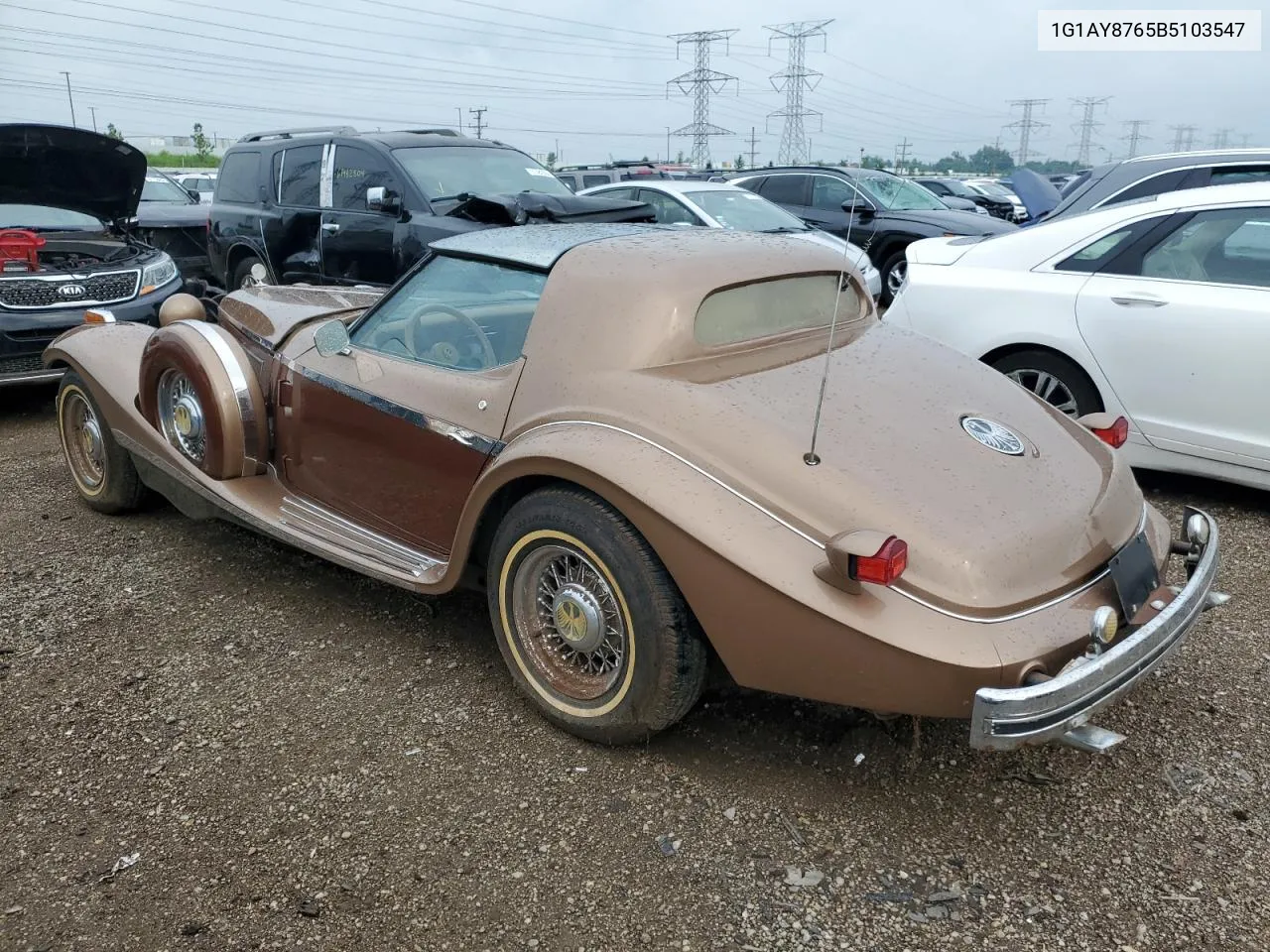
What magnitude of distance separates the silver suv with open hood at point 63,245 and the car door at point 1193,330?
6187 millimetres

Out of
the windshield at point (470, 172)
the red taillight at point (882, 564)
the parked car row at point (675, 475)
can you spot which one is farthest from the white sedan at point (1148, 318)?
the windshield at point (470, 172)

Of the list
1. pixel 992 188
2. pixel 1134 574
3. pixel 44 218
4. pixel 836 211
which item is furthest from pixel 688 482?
pixel 992 188

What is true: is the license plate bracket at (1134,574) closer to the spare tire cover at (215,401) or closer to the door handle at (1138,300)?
the door handle at (1138,300)

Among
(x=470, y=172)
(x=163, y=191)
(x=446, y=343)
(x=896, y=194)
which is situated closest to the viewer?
(x=446, y=343)

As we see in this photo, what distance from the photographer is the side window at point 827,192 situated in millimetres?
11859

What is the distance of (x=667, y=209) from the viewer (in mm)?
9812

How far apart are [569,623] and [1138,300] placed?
3.40 meters

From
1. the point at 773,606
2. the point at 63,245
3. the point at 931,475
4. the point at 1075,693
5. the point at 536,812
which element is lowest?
the point at 536,812

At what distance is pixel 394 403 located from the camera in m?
3.30

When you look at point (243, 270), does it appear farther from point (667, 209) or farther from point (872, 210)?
point (872, 210)

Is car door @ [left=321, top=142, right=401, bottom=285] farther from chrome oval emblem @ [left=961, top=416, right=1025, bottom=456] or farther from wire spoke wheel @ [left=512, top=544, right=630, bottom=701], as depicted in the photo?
chrome oval emblem @ [left=961, top=416, right=1025, bottom=456]

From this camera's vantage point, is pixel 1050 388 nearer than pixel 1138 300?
No

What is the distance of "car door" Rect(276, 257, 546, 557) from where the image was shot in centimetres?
313

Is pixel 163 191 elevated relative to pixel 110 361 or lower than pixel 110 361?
elevated
